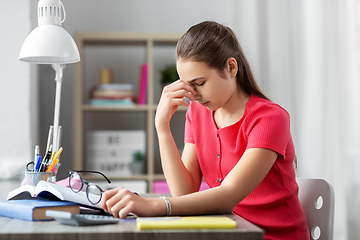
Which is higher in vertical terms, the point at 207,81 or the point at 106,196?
the point at 207,81

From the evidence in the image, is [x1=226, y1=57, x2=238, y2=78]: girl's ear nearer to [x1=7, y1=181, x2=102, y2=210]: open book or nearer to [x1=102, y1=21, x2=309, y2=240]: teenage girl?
[x1=102, y1=21, x2=309, y2=240]: teenage girl

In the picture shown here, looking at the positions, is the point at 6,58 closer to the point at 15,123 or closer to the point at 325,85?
the point at 15,123

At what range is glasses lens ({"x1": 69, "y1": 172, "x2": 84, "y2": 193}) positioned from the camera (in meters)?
0.81

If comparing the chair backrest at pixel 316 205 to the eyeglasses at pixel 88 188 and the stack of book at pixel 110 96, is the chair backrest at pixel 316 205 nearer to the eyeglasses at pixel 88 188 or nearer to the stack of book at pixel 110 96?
the eyeglasses at pixel 88 188

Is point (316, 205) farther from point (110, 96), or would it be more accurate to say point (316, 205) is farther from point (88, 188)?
point (110, 96)

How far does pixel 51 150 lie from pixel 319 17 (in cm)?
187

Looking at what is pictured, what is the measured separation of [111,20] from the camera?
274 cm

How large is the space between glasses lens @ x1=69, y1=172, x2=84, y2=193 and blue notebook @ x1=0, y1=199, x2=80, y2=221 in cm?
4

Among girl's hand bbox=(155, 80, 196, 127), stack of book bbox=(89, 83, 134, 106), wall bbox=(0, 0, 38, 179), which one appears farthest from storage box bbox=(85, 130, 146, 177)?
girl's hand bbox=(155, 80, 196, 127)

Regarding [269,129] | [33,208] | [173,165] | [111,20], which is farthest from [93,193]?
[111,20]

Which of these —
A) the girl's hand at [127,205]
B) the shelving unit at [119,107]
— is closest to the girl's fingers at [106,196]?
the girl's hand at [127,205]

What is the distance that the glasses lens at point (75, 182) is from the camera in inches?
31.8

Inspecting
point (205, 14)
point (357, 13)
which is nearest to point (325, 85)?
point (357, 13)

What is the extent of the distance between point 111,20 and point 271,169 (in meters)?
2.02
